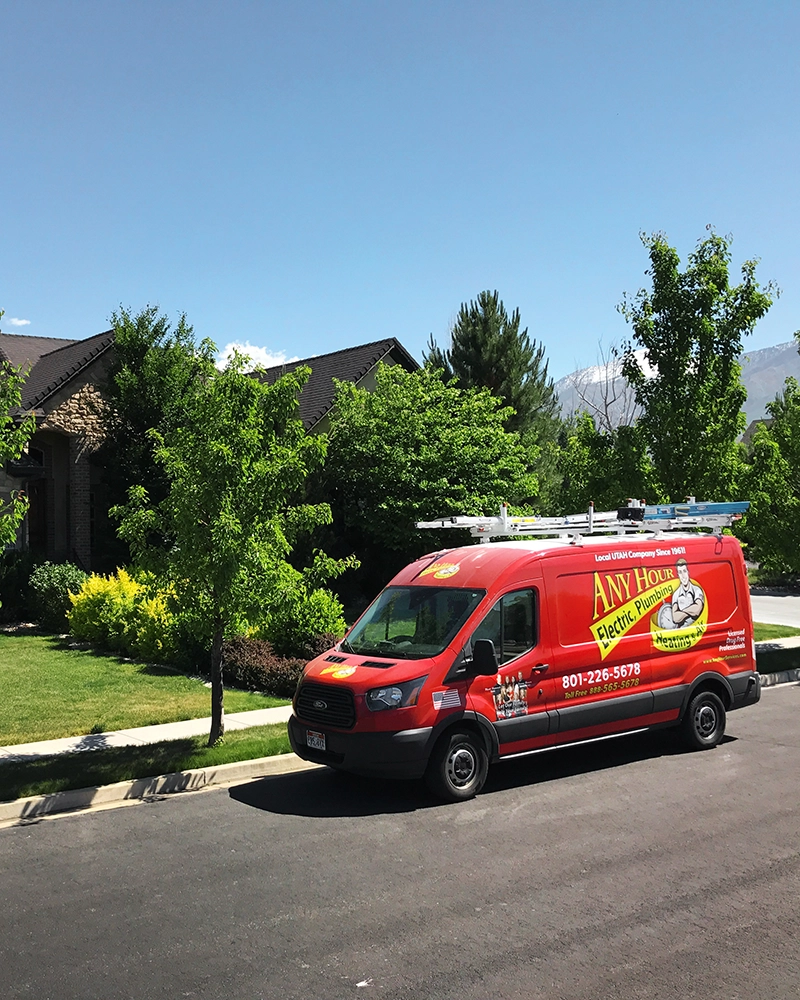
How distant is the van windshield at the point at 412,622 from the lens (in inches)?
384

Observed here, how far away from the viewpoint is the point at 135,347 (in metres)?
23.6

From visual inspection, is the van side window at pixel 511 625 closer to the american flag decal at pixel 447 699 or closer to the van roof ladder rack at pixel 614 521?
the american flag decal at pixel 447 699

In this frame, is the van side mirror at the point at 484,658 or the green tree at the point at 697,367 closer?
the van side mirror at the point at 484,658

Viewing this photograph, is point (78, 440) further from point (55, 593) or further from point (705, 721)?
point (705, 721)

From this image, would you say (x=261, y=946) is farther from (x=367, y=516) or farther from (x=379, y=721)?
(x=367, y=516)

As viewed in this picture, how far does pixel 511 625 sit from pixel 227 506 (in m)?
3.35

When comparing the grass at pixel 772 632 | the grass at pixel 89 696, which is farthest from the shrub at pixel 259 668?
the grass at pixel 772 632

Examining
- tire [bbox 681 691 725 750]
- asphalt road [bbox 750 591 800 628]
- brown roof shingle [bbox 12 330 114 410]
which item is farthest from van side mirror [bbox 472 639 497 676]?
brown roof shingle [bbox 12 330 114 410]

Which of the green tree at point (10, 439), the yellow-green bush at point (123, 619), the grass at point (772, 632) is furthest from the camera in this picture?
the grass at point (772, 632)

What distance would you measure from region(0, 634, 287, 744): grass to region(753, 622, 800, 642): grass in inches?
454

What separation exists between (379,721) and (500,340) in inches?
1066

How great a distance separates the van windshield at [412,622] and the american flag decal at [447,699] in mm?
420

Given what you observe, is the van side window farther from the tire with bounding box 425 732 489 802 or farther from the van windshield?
the tire with bounding box 425 732 489 802

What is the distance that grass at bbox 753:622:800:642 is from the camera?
2073cm
